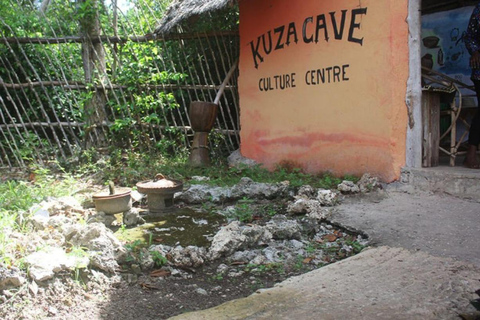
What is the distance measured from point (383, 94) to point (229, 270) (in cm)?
244

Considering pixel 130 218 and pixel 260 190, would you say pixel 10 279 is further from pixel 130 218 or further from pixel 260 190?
pixel 260 190

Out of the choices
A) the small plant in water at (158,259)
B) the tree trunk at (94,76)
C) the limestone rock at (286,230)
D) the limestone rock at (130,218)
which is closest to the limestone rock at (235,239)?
the limestone rock at (286,230)

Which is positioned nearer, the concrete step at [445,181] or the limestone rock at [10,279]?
the limestone rock at [10,279]

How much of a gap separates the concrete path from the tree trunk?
459cm

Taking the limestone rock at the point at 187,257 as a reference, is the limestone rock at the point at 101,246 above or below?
above

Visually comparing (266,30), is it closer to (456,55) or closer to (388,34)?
(388,34)

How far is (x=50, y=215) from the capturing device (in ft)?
11.8

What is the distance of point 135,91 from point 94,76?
0.69 metres

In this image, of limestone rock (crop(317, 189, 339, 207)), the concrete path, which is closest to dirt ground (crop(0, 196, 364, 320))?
the concrete path

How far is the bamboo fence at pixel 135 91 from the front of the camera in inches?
251

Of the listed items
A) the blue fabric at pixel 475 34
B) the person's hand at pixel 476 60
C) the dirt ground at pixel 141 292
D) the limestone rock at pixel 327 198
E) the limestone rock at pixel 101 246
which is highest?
the blue fabric at pixel 475 34

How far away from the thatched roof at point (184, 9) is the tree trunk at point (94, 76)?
0.99 m

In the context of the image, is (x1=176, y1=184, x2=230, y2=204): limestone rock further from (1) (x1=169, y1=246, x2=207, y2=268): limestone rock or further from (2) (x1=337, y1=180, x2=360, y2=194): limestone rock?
(1) (x1=169, y1=246, x2=207, y2=268): limestone rock

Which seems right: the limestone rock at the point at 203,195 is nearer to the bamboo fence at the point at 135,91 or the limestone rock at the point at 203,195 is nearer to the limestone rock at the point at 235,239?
the limestone rock at the point at 235,239
